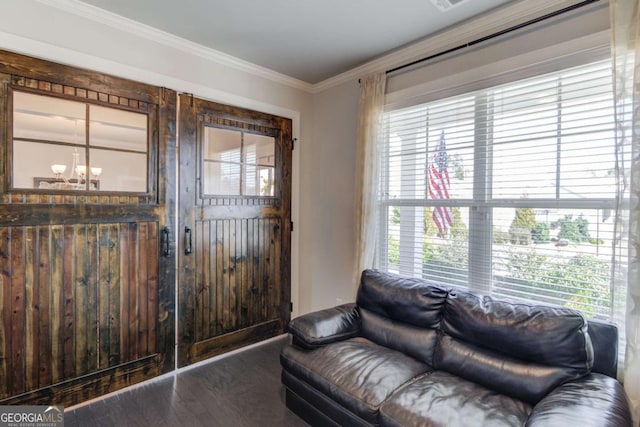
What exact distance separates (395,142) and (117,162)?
2246mm

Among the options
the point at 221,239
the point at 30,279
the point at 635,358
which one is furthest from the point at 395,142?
the point at 30,279

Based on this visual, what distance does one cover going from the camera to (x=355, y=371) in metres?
1.82

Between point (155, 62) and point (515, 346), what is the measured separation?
3123mm

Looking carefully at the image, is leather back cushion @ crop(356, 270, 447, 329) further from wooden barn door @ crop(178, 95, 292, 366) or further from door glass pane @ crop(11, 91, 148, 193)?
door glass pane @ crop(11, 91, 148, 193)

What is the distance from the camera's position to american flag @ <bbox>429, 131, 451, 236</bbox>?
2.51 m

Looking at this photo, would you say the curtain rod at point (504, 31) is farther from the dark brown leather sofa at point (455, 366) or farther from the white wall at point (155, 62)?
the dark brown leather sofa at point (455, 366)

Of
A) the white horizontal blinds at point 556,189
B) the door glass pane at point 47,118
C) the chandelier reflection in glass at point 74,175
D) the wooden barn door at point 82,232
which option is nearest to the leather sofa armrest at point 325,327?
the white horizontal blinds at point 556,189

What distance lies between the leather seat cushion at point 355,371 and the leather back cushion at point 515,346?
0.28 m

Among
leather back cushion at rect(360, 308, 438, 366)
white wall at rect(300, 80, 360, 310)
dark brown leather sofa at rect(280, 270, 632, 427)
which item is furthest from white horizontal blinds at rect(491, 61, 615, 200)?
white wall at rect(300, 80, 360, 310)

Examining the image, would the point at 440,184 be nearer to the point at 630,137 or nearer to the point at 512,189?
the point at 512,189

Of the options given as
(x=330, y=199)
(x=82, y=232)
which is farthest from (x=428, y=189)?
(x=82, y=232)

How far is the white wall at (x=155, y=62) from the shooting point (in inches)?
78.1

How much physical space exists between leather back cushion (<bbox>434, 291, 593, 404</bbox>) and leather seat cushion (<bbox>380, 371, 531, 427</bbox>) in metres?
0.10

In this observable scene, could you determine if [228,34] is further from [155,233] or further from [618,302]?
[618,302]
